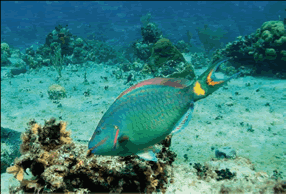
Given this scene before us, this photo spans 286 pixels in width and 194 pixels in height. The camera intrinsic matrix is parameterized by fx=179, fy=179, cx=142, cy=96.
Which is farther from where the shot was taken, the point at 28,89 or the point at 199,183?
the point at 28,89

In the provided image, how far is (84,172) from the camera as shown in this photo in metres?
2.27

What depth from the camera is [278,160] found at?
2.98 metres

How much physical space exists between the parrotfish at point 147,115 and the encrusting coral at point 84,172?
0.92 meters

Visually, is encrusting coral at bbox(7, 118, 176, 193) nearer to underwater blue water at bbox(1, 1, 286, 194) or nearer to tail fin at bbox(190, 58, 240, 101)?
underwater blue water at bbox(1, 1, 286, 194)

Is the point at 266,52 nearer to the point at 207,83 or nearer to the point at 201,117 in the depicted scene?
the point at 201,117

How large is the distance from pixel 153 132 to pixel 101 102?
6.57 meters

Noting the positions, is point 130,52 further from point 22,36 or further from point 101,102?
point 22,36

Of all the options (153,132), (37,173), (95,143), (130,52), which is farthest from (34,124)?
(130,52)

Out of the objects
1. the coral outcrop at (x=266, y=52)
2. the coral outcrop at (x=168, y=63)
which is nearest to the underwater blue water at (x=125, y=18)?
the coral outcrop at (x=266, y=52)

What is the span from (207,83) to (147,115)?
1.70 ft

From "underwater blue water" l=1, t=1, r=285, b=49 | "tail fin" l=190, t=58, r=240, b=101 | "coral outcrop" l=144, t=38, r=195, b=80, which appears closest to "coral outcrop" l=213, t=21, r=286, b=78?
"coral outcrop" l=144, t=38, r=195, b=80

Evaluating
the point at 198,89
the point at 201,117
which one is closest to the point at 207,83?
the point at 198,89

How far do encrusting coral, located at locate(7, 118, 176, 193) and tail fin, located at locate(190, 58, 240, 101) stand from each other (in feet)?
4.28

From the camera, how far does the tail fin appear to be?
52.6 inches
